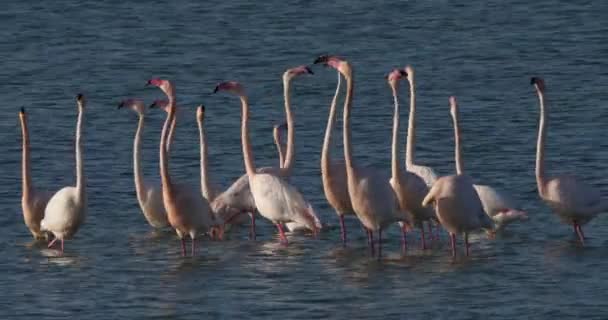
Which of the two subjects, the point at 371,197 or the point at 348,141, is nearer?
the point at 371,197

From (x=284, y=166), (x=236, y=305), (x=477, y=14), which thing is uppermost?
(x=477, y=14)

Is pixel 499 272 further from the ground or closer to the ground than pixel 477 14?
closer to the ground

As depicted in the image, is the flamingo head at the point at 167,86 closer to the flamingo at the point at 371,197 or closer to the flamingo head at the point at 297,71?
the flamingo head at the point at 297,71

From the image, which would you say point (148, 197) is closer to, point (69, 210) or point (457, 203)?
point (69, 210)

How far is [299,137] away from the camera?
20656 mm

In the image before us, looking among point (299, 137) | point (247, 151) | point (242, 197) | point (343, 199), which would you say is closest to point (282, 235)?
point (242, 197)

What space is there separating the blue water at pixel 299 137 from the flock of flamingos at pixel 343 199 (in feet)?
0.92

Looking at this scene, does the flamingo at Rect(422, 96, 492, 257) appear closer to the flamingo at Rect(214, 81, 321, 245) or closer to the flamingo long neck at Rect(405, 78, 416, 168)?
the flamingo at Rect(214, 81, 321, 245)

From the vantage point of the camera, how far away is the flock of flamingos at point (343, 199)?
14.5 m

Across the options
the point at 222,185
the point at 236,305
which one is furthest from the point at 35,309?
the point at 222,185

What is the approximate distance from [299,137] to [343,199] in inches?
214

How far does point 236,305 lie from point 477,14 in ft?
55.2

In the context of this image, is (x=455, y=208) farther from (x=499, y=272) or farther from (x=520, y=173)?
(x=520, y=173)

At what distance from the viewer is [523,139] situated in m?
20.5
